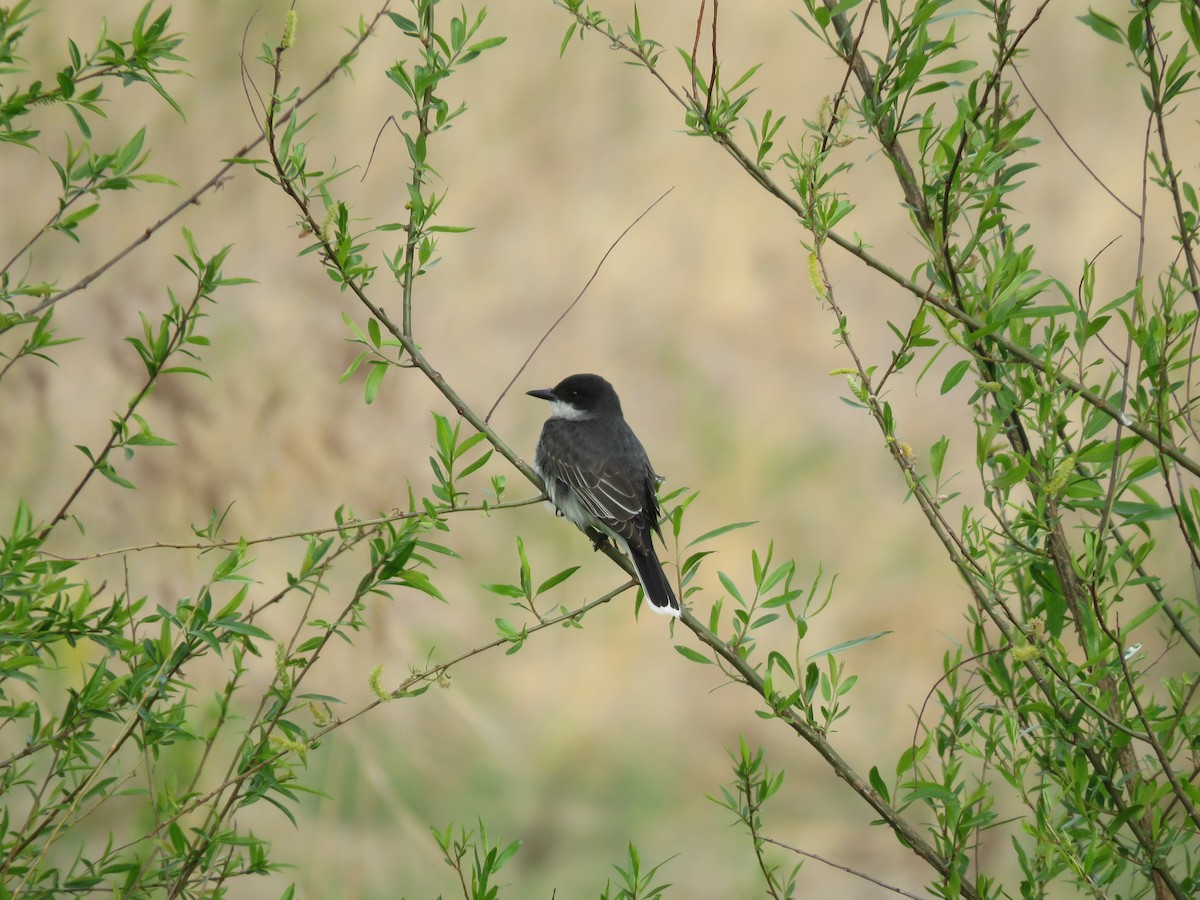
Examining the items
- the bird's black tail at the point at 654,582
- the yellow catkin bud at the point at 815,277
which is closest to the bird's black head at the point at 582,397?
the bird's black tail at the point at 654,582

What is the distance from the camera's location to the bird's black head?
3121 mm

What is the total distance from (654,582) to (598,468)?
54cm

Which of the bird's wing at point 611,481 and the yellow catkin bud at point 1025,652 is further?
the bird's wing at point 611,481

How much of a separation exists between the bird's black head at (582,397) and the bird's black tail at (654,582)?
1.79ft

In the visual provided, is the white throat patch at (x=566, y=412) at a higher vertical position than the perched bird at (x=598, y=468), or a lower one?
higher

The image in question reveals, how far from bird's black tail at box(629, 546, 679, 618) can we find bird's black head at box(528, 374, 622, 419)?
21.4 inches

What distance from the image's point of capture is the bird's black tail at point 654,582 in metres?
2.07

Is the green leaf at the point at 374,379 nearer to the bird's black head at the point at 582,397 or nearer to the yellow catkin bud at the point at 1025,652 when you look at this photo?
the yellow catkin bud at the point at 1025,652

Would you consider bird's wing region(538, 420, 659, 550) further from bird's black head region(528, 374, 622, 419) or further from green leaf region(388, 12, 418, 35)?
green leaf region(388, 12, 418, 35)

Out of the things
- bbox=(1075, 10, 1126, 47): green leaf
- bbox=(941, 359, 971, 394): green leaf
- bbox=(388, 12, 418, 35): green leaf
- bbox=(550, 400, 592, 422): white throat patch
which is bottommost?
bbox=(941, 359, 971, 394): green leaf

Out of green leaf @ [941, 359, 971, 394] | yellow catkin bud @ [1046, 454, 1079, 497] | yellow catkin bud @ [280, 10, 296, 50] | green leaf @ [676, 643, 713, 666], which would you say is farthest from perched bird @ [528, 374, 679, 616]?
yellow catkin bud @ [280, 10, 296, 50]

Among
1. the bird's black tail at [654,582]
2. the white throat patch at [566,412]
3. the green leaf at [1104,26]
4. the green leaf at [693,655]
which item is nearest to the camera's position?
the green leaf at [1104,26]

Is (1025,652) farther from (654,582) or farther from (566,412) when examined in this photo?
(566,412)

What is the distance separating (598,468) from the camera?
286 cm
